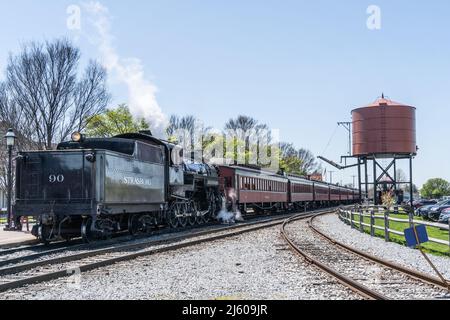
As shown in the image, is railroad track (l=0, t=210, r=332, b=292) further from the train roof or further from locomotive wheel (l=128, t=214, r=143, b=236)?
the train roof

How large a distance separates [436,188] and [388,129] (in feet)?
349

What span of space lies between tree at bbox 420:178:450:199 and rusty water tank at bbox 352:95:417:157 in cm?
10062

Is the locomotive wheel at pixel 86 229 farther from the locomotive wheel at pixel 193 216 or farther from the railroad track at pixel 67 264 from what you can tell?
the locomotive wheel at pixel 193 216

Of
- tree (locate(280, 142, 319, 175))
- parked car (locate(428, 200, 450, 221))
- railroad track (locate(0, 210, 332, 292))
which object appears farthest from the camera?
tree (locate(280, 142, 319, 175))

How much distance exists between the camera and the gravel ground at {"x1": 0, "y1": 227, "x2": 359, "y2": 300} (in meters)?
7.68

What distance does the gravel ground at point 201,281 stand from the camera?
7.68m

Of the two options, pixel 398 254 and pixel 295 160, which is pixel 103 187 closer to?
pixel 398 254

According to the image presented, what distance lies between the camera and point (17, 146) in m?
31.5

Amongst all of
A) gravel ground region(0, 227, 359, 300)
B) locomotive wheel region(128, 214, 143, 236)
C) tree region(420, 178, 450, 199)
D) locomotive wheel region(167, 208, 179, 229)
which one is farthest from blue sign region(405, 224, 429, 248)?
tree region(420, 178, 450, 199)

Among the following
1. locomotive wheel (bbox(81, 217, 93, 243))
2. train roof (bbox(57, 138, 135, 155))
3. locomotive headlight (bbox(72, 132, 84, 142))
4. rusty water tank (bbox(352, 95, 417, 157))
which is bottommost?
locomotive wheel (bbox(81, 217, 93, 243))

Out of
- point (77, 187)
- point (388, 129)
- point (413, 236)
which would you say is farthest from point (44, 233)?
point (388, 129)

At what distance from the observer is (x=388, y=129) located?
1655 inches

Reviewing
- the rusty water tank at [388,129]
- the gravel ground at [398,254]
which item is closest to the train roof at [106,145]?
the gravel ground at [398,254]
